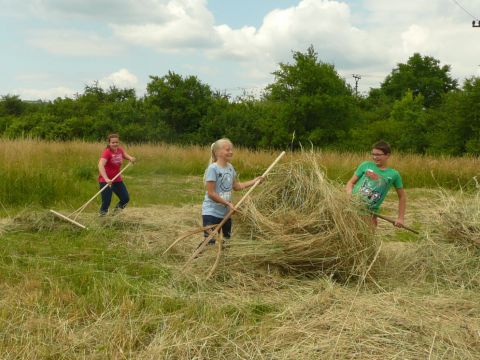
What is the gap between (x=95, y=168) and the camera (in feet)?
41.4

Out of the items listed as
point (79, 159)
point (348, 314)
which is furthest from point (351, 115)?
point (348, 314)

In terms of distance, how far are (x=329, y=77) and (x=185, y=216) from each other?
18.3 m

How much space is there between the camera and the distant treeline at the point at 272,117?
2400 centimetres

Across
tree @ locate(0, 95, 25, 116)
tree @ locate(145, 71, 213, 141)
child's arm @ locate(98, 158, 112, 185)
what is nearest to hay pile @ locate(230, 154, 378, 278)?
child's arm @ locate(98, 158, 112, 185)

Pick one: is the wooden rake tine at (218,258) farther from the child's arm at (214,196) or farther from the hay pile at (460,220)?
the hay pile at (460,220)

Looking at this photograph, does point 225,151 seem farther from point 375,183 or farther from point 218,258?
point 375,183

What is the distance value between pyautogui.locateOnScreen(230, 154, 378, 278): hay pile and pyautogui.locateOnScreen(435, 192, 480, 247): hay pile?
3.09 ft

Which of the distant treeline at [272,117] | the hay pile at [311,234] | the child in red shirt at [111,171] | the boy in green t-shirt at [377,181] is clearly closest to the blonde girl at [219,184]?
the hay pile at [311,234]

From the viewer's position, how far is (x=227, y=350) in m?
3.05

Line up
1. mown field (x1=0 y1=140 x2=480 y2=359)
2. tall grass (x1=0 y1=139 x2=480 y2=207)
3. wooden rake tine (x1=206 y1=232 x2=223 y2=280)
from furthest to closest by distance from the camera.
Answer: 1. tall grass (x1=0 y1=139 x2=480 y2=207)
2. wooden rake tine (x1=206 y1=232 x2=223 y2=280)
3. mown field (x1=0 y1=140 x2=480 y2=359)

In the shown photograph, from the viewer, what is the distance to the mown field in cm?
303

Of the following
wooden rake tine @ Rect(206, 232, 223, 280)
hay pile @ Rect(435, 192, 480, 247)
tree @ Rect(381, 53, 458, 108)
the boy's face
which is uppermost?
tree @ Rect(381, 53, 458, 108)

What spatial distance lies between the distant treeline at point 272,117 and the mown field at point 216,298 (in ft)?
47.3

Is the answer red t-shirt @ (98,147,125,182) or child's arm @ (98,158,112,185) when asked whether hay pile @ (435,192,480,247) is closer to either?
child's arm @ (98,158,112,185)
